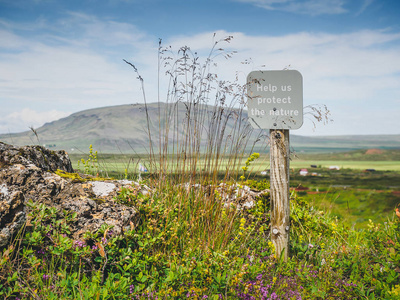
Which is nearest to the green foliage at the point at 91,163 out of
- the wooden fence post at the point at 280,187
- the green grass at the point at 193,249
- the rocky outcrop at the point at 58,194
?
the green grass at the point at 193,249

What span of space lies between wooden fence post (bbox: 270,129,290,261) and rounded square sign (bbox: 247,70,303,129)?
18 centimetres

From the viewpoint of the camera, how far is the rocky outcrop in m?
2.89

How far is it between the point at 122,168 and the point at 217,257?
2890mm

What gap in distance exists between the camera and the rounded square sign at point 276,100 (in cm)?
407

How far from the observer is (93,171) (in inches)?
227

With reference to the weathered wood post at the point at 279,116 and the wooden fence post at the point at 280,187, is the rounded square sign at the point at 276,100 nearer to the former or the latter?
the weathered wood post at the point at 279,116

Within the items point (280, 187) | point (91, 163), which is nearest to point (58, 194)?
point (91, 163)

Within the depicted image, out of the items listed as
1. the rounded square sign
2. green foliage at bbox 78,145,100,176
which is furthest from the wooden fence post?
green foliage at bbox 78,145,100,176

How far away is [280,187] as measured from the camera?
4.14 metres

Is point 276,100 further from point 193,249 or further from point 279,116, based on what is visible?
point 193,249

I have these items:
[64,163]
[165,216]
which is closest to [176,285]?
[165,216]

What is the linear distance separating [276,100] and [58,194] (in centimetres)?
290

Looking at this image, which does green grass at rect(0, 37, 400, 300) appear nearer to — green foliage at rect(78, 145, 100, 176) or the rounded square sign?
the rounded square sign

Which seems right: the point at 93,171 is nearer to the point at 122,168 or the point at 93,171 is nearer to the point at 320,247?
the point at 122,168
